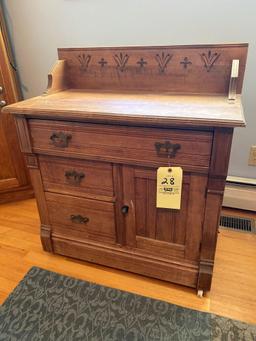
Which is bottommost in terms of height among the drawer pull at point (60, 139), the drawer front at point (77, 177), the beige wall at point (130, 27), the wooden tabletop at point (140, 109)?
the drawer front at point (77, 177)

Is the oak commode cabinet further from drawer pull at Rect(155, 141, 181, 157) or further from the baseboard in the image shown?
the baseboard

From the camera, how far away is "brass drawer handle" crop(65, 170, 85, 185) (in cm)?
120

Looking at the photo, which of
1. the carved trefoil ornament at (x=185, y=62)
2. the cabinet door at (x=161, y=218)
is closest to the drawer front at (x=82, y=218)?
the cabinet door at (x=161, y=218)

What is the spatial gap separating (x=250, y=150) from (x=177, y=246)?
2.68 feet

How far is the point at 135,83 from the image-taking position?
1.33 m

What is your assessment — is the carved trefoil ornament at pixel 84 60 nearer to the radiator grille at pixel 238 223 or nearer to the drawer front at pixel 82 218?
the drawer front at pixel 82 218

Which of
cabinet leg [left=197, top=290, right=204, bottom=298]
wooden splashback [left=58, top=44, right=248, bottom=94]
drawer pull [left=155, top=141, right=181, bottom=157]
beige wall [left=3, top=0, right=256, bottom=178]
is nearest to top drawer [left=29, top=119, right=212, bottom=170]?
drawer pull [left=155, top=141, right=181, bottom=157]

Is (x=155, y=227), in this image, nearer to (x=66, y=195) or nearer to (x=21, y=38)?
(x=66, y=195)

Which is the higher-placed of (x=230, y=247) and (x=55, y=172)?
(x=55, y=172)

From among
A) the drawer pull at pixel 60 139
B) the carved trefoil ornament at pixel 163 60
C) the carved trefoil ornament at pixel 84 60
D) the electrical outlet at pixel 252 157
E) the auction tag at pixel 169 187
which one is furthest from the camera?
the electrical outlet at pixel 252 157

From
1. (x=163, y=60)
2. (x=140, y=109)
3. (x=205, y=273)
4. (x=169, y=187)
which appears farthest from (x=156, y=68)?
(x=205, y=273)

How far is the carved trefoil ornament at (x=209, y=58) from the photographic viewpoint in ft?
3.84

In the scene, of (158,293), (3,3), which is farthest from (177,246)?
(3,3)

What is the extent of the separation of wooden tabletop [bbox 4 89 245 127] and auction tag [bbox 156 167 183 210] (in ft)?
0.65
